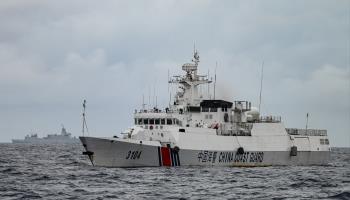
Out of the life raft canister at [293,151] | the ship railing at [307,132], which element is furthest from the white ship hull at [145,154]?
the ship railing at [307,132]

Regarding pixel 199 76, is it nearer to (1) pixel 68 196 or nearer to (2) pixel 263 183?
(2) pixel 263 183

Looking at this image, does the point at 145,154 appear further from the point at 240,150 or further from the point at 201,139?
the point at 240,150

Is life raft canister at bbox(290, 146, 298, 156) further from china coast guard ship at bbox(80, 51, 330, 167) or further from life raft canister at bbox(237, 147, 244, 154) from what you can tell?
life raft canister at bbox(237, 147, 244, 154)

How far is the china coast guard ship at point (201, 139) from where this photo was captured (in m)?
51.8

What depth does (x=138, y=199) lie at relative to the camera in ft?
102

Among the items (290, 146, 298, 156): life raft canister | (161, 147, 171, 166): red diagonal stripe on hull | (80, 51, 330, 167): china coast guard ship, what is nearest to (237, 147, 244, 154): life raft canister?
(80, 51, 330, 167): china coast guard ship

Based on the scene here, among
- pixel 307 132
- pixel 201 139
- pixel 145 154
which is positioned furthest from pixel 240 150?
pixel 307 132

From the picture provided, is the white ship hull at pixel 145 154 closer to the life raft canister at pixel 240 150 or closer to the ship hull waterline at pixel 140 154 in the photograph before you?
the ship hull waterline at pixel 140 154

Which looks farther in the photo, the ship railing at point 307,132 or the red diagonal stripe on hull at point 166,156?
the ship railing at point 307,132

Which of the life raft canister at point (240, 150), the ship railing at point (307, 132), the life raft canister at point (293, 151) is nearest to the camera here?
the life raft canister at point (240, 150)

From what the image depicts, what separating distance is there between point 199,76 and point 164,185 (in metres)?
26.1

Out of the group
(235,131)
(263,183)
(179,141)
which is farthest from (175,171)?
(235,131)

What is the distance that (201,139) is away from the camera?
54500 mm

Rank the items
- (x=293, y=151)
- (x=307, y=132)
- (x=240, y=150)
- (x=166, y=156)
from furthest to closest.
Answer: (x=307, y=132)
(x=293, y=151)
(x=240, y=150)
(x=166, y=156)
